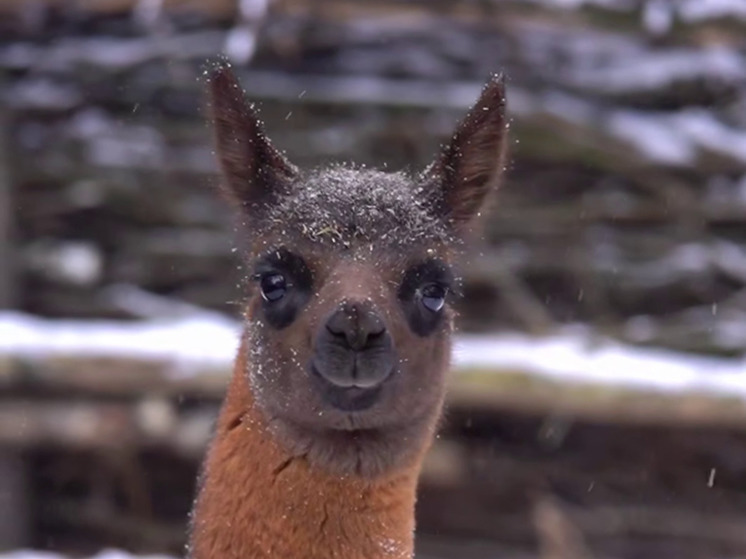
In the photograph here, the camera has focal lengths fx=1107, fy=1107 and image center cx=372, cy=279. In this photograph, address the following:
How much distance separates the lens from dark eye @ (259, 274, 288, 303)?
8.94 ft

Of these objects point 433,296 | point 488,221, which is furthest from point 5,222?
point 433,296

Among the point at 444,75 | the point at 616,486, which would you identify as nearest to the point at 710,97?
the point at 444,75

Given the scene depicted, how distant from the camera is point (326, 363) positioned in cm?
252

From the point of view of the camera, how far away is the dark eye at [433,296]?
109 inches

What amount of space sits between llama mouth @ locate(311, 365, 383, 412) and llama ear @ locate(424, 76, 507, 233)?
2.10 ft

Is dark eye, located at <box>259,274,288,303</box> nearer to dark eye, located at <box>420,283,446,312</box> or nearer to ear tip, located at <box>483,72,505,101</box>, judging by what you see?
dark eye, located at <box>420,283,446,312</box>

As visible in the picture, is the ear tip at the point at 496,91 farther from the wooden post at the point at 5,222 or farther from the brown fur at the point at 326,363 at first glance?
the wooden post at the point at 5,222

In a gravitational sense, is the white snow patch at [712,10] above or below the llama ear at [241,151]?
above

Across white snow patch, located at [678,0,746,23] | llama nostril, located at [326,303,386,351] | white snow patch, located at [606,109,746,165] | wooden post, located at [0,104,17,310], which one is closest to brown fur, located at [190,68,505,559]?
llama nostril, located at [326,303,386,351]

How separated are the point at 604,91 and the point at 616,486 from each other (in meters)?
2.50

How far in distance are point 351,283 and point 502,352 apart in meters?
3.52

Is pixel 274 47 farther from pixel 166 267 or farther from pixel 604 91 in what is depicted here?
pixel 604 91

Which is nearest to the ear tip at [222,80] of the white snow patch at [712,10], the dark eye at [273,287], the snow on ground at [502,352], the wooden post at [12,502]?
the dark eye at [273,287]

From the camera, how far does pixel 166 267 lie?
7.23m
